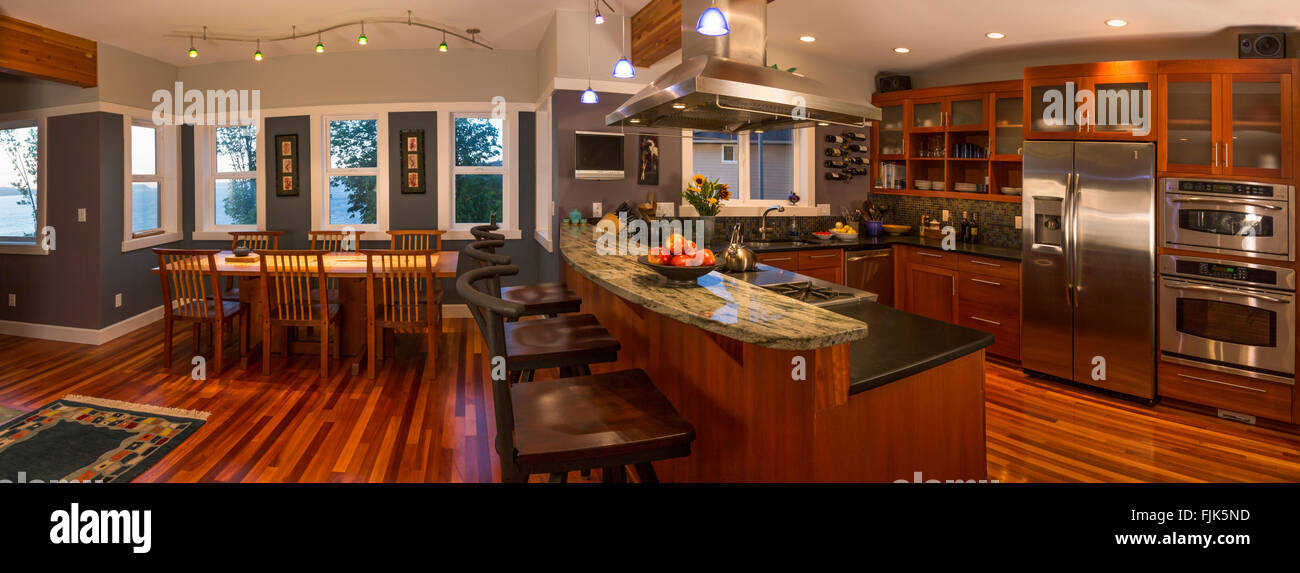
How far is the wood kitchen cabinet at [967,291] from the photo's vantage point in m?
4.93

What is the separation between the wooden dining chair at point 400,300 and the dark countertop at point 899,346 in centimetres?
291

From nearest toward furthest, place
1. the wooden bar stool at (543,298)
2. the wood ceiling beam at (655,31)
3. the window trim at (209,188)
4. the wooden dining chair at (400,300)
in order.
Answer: the wooden bar stool at (543,298)
the wood ceiling beam at (655,31)
the wooden dining chair at (400,300)
the window trim at (209,188)

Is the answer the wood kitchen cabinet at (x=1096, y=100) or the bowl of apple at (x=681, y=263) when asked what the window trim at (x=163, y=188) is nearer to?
the bowl of apple at (x=681, y=263)

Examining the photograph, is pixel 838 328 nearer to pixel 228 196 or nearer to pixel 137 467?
pixel 137 467

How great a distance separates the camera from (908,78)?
607cm

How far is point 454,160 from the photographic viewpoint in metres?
6.66

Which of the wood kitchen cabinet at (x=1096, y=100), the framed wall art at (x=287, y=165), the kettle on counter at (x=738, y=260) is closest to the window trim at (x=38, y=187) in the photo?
the framed wall art at (x=287, y=165)

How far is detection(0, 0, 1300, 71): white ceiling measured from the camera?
4082 millimetres

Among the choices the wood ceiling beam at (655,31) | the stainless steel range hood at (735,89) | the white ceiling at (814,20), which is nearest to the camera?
the stainless steel range hood at (735,89)

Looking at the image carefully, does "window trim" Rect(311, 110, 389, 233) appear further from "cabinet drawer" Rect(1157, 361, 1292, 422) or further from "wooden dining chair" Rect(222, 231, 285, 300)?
"cabinet drawer" Rect(1157, 361, 1292, 422)

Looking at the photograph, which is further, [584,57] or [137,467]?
[584,57]

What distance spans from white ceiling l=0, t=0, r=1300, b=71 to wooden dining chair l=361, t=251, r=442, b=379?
1849mm

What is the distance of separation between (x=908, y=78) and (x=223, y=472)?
18.9 ft

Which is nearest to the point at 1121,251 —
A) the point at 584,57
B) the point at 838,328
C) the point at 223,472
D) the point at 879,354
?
the point at 879,354
